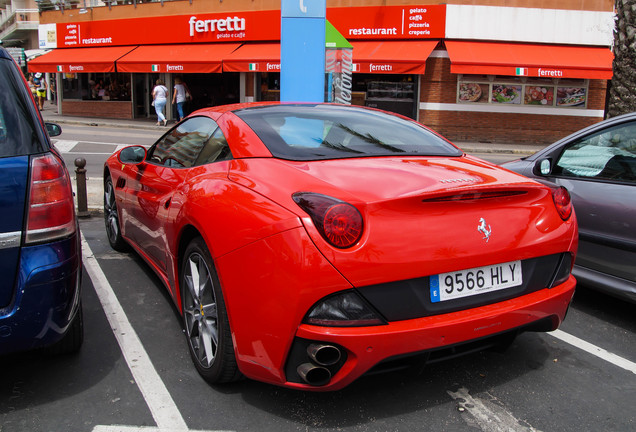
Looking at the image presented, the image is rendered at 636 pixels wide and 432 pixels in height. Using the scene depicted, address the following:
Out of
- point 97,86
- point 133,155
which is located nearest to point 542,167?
point 133,155

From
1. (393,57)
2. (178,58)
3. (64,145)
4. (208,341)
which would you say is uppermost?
(178,58)

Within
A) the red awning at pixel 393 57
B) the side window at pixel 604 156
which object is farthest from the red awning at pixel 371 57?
the side window at pixel 604 156

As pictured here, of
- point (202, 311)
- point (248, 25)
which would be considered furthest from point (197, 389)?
point (248, 25)

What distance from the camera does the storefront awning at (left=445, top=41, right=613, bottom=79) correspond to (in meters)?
18.2

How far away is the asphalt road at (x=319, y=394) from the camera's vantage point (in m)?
2.60

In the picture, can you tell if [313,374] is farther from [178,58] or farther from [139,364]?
[178,58]

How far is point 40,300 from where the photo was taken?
257 cm

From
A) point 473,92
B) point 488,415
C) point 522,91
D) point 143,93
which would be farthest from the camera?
point 143,93

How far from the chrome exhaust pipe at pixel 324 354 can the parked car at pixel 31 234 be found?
1250mm

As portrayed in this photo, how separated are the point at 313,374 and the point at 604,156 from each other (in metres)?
2.97

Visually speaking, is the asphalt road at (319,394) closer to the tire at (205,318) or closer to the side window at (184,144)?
the tire at (205,318)

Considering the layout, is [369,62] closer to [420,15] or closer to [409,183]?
[420,15]

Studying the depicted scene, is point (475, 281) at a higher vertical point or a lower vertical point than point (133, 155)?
lower

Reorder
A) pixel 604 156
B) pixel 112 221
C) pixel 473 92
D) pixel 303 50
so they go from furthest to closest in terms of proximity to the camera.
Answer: pixel 473 92
pixel 303 50
pixel 112 221
pixel 604 156
